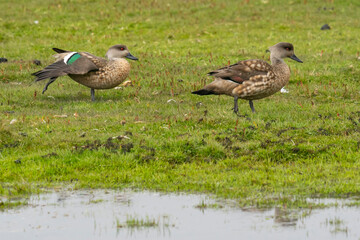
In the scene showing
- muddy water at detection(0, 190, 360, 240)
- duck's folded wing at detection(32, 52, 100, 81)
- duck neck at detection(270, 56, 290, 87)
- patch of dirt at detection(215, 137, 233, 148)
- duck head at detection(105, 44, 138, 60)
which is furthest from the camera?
duck head at detection(105, 44, 138, 60)

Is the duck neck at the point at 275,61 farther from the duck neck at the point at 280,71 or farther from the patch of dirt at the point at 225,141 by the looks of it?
the patch of dirt at the point at 225,141

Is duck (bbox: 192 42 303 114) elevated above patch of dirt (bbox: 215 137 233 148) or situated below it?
above

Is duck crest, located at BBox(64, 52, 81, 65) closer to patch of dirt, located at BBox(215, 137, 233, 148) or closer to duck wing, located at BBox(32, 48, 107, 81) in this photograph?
duck wing, located at BBox(32, 48, 107, 81)

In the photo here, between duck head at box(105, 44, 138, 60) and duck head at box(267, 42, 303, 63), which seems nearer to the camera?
duck head at box(267, 42, 303, 63)

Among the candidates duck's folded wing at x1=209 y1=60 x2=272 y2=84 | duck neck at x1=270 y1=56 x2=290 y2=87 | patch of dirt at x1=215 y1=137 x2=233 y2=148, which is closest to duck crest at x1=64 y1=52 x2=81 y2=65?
duck's folded wing at x1=209 y1=60 x2=272 y2=84

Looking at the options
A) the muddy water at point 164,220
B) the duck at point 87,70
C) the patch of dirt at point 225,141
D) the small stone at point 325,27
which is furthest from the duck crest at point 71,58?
the small stone at point 325,27

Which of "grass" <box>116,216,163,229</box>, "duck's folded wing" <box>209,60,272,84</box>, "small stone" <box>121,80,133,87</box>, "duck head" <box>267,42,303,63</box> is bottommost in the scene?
"grass" <box>116,216,163,229</box>

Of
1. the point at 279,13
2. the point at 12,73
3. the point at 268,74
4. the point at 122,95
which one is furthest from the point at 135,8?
the point at 268,74

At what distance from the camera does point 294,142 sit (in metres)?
11.4

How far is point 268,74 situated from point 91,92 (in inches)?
193

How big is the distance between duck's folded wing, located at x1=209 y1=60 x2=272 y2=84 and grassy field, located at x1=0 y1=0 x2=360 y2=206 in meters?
0.83

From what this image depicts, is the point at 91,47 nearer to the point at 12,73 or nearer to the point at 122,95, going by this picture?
the point at 12,73

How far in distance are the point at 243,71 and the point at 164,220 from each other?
6.37 m

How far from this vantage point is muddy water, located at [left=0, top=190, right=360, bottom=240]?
7359 mm
